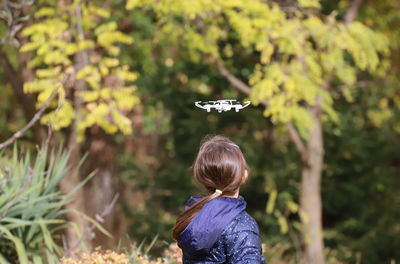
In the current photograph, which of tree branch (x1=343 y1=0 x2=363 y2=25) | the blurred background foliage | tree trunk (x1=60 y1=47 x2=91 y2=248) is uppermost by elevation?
tree branch (x1=343 y1=0 x2=363 y2=25)

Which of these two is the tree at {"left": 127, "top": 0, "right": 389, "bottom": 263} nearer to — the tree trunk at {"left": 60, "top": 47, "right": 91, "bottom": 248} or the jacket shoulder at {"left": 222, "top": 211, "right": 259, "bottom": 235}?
the tree trunk at {"left": 60, "top": 47, "right": 91, "bottom": 248}

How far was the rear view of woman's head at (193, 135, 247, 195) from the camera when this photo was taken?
3008 millimetres

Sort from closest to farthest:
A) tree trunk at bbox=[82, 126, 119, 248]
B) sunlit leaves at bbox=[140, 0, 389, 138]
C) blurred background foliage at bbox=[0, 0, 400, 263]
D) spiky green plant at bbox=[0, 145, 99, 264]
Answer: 1. spiky green plant at bbox=[0, 145, 99, 264]
2. sunlit leaves at bbox=[140, 0, 389, 138]
3. tree trunk at bbox=[82, 126, 119, 248]
4. blurred background foliage at bbox=[0, 0, 400, 263]

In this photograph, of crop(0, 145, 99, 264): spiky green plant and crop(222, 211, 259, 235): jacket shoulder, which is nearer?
crop(222, 211, 259, 235): jacket shoulder

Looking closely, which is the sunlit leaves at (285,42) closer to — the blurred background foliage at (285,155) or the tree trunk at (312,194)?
the tree trunk at (312,194)

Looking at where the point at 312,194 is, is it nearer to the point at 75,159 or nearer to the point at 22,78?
the point at 75,159

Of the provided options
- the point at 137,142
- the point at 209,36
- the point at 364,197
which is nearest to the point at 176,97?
the point at 209,36

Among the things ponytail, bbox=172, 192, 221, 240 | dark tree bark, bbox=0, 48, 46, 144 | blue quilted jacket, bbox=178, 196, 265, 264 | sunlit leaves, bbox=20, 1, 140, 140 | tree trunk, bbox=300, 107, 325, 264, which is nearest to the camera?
blue quilted jacket, bbox=178, 196, 265, 264

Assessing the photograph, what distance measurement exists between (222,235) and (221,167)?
35cm

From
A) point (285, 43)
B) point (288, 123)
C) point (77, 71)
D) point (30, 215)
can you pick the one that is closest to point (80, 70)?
point (77, 71)

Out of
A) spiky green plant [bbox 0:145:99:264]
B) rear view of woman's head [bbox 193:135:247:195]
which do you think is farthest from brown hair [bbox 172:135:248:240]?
spiky green plant [bbox 0:145:99:264]

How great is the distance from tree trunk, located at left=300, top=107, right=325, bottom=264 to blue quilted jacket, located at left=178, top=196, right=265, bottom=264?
6.57 meters

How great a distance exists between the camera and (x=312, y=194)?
381 inches

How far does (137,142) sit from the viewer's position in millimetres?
22672
